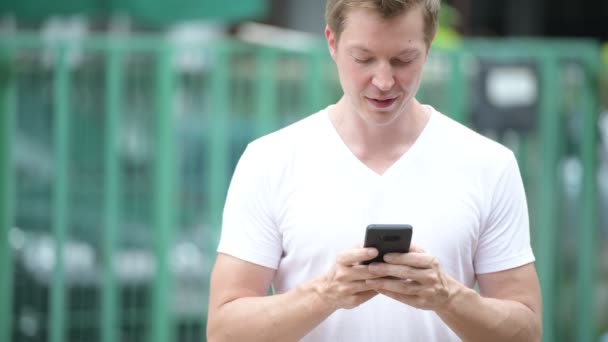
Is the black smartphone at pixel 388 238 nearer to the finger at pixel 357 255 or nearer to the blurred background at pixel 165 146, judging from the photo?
the finger at pixel 357 255

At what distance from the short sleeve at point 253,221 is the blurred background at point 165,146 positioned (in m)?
2.85

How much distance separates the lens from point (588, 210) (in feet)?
18.7

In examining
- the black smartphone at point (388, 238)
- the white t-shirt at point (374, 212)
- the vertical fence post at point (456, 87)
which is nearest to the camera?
the black smartphone at point (388, 238)

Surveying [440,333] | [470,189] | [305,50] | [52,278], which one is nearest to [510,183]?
[470,189]

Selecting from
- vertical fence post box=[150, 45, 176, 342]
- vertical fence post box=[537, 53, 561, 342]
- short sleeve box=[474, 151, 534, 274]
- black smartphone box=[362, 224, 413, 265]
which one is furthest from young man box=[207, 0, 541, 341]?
vertical fence post box=[537, 53, 561, 342]

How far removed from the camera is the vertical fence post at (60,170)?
5.26 m

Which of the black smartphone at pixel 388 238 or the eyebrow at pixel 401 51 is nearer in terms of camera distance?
the black smartphone at pixel 388 238

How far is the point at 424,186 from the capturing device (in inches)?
97.7

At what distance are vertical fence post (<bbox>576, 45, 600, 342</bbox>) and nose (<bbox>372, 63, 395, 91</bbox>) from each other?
3.50 meters

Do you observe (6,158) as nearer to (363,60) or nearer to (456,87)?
(456,87)

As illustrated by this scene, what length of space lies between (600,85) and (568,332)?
1.32 meters

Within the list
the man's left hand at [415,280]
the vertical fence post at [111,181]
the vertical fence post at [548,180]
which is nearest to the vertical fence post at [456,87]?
the vertical fence post at [548,180]

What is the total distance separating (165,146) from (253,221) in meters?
2.89

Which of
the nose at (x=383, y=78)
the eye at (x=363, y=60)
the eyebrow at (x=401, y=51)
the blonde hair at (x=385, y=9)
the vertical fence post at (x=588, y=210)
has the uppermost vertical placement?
the blonde hair at (x=385, y=9)
